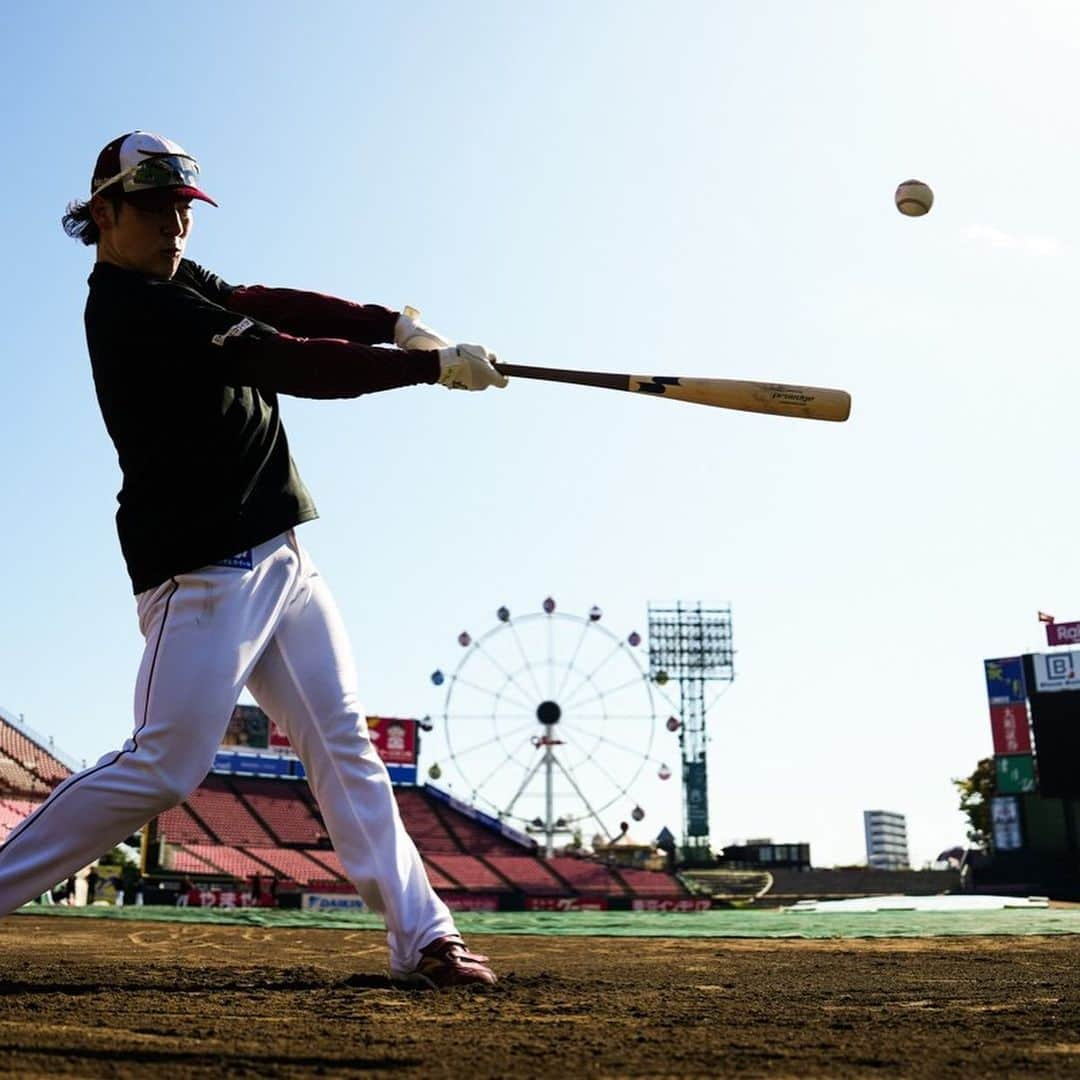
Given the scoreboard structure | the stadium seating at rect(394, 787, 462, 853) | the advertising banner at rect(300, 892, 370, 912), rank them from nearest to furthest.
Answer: the advertising banner at rect(300, 892, 370, 912) → the scoreboard structure → the stadium seating at rect(394, 787, 462, 853)

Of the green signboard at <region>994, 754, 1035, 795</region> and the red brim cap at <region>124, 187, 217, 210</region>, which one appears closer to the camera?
the red brim cap at <region>124, 187, 217, 210</region>

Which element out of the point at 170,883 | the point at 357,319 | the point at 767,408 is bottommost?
the point at 170,883

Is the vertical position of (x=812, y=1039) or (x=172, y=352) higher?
(x=172, y=352)

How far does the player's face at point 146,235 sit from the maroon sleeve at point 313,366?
47cm

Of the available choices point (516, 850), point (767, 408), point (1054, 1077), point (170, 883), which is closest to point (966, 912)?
point (767, 408)

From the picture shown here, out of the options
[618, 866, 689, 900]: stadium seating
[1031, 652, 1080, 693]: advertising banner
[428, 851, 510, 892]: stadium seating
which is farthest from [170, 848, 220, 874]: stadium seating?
[1031, 652, 1080, 693]: advertising banner

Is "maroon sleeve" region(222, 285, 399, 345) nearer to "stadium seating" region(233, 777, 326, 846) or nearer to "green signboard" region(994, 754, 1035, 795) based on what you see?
"stadium seating" region(233, 777, 326, 846)

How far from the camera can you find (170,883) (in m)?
32.4

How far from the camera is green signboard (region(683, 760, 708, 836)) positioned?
6000 cm

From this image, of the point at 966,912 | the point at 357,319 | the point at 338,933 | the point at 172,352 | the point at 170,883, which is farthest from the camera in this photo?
the point at 170,883

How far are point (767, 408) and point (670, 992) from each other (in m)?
1.91

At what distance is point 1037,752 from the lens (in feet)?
111

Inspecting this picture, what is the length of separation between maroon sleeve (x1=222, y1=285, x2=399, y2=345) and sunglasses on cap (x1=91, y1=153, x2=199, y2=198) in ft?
2.04

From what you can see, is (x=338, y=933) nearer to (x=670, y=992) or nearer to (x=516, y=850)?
(x=670, y=992)
